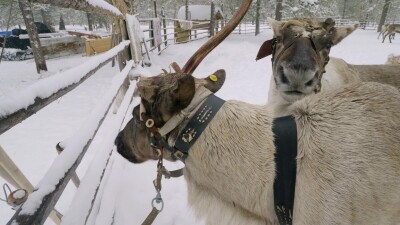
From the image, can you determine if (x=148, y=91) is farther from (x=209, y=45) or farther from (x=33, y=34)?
(x=33, y=34)

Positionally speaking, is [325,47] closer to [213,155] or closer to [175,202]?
[213,155]

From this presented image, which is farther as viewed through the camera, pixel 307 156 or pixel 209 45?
pixel 209 45

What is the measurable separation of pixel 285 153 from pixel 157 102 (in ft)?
2.44

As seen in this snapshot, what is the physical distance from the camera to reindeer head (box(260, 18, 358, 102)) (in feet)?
8.02

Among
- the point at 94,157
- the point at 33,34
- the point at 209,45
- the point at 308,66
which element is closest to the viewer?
the point at 209,45

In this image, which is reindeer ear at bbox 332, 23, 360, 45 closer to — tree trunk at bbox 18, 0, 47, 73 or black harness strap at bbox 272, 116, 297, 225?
black harness strap at bbox 272, 116, 297, 225

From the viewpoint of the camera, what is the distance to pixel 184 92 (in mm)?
1336

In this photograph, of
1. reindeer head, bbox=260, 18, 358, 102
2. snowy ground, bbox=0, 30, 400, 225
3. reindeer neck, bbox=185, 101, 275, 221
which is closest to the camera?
reindeer neck, bbox=185, 101, 275, 221

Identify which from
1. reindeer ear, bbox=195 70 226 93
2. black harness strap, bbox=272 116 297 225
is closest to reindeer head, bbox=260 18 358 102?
reindeer ear, bbox=195 70 226 93

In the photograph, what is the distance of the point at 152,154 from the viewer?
1729 millimetres

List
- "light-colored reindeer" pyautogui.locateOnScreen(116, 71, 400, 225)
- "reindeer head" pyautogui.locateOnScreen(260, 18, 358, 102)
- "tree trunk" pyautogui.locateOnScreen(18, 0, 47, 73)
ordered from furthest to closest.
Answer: "tree trunk" pyautogui.locateOnScreen(18, 0, 47, 73) < "reindeer head" pyautogui.locateOnScreen(260, 18, 358, 102) < "light-colored reindeer" pyautogui.locateOnScreen(116, 71, 400, 225)

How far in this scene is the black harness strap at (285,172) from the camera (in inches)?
51.8

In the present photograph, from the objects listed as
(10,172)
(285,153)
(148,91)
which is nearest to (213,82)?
(148,91)

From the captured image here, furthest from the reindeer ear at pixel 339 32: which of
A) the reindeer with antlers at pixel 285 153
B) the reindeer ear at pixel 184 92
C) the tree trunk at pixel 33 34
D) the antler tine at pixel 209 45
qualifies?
the tree trunk at pixel 33 34
